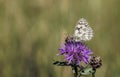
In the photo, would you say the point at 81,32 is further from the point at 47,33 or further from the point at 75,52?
the point at 47,33

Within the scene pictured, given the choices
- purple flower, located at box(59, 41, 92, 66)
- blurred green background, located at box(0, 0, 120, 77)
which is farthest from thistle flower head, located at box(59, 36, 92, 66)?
blurred green background, located at box(0, 0, 120, 77)

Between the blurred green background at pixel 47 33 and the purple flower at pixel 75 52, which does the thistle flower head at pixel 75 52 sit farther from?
the blurred green background at pixel 47 33

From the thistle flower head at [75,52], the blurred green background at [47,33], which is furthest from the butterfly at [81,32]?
the blurred green background at [47,33]

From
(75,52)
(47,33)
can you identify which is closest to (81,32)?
(75,52)

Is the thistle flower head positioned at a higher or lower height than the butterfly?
lower

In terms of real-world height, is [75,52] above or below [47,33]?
below

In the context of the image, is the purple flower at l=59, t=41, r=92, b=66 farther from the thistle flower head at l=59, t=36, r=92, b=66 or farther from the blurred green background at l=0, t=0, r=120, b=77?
the blurred green background at l=0, t=0, r=120, b=77

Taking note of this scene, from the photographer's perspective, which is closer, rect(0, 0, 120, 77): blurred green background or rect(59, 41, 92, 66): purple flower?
rect(59, 41, 92, 66): purple flower
